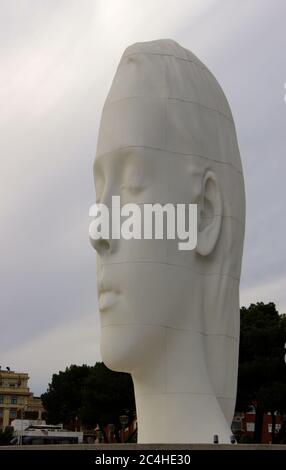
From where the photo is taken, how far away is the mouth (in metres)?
11.1

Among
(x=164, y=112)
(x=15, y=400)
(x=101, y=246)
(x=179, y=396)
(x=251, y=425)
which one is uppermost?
(x=15, y=400)

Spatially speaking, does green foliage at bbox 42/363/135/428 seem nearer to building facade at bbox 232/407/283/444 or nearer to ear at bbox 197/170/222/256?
building facade at bbox 232/407/283/444

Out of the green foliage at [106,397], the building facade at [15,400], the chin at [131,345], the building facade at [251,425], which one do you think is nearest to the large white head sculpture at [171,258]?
the chin at [131,345]

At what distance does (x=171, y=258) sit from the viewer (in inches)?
438

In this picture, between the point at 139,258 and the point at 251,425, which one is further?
the point at 251,425

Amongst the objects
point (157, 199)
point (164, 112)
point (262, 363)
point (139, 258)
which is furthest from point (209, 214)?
point (262, 363)

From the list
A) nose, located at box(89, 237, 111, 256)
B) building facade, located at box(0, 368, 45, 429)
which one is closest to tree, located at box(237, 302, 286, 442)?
nose, located at box(89, 237, 111, 256)

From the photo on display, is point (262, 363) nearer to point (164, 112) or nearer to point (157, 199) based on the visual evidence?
point (157, 199)

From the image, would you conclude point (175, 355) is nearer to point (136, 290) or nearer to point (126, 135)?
point (136, 290)

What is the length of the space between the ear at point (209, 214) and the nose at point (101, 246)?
A: 1.49m

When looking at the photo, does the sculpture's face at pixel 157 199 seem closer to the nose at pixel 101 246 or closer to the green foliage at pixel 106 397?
the nose at pixel 101 246

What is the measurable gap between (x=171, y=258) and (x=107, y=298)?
1.21 meters

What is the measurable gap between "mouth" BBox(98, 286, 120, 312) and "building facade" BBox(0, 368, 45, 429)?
75737mm

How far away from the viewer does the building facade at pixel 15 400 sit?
281 feet
